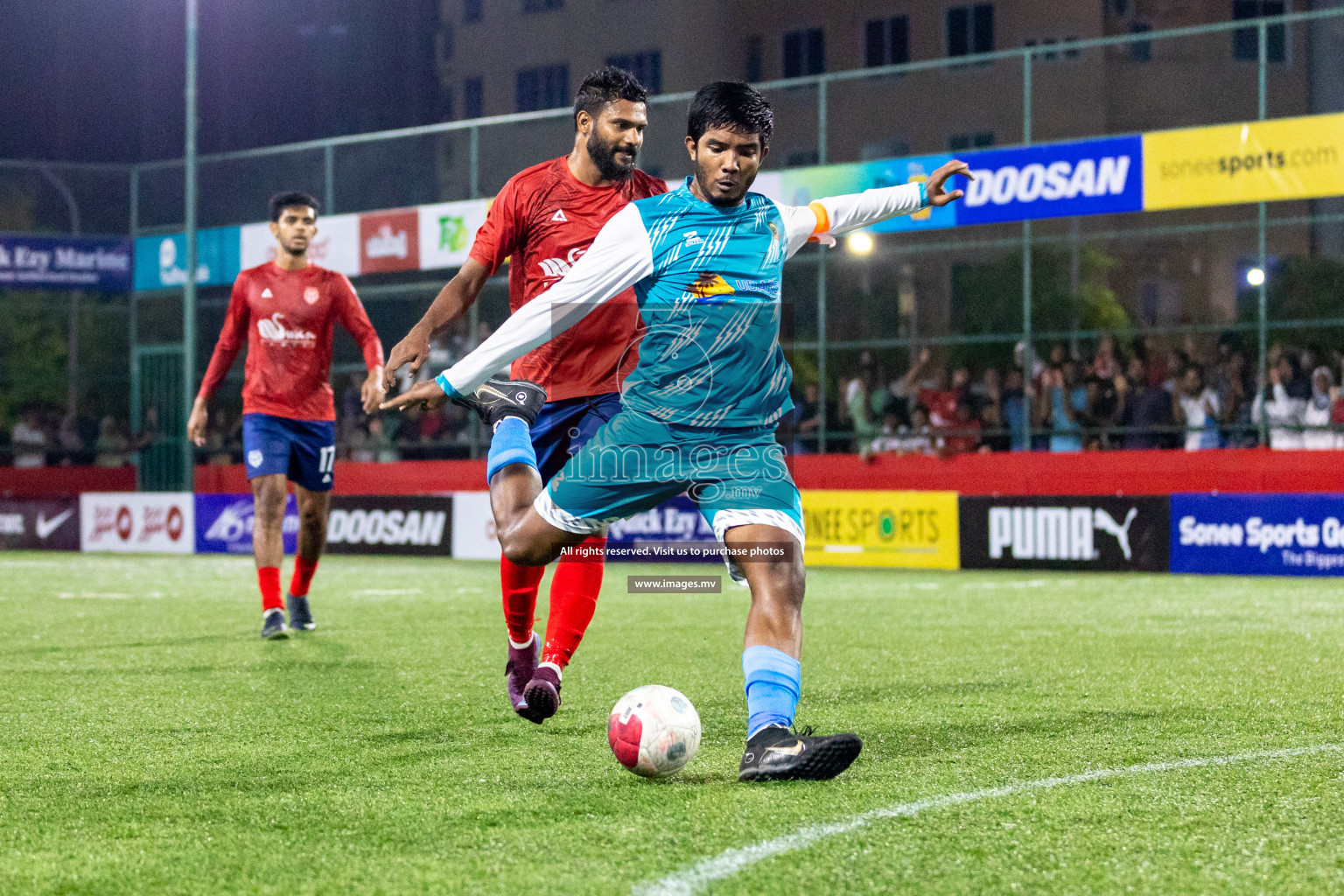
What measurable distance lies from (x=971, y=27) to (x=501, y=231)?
3731 cm

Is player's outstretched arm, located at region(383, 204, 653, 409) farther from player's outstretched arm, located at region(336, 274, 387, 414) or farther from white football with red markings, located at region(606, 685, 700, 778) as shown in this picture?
player's outstretched arm, located at region(336, 274, 387, 414)

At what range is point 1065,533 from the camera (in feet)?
50.8

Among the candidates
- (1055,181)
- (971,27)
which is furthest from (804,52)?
(1055,181)

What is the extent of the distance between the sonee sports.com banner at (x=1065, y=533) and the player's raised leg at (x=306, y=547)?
27.5 ft

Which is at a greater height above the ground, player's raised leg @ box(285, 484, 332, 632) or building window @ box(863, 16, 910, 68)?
building window @ box(863, 16, 910, 68)

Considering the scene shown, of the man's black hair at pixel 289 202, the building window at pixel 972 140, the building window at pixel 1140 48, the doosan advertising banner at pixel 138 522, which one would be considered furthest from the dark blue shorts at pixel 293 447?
the building window at pixel 1140 48

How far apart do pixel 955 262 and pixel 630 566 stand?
25.3 metres

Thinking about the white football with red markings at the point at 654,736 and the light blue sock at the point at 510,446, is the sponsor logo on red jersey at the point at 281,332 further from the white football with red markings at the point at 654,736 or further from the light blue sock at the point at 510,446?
the white football with red markings at the point at 654,736

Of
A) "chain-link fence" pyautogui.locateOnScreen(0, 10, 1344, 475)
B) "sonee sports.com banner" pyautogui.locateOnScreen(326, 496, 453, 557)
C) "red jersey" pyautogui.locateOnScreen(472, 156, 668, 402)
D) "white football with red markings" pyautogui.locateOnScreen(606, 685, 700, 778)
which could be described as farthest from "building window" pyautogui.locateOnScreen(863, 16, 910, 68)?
"white football with red markings" pyautogui.locateOnScreen(606, 685, 700, 778)

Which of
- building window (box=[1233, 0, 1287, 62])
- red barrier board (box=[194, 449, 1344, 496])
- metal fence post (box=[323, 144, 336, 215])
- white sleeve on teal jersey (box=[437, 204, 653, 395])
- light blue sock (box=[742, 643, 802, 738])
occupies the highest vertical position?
building window (box=[1233, 0, 1287, 62])

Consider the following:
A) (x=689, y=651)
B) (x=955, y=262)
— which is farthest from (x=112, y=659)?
(x=955, y=262)

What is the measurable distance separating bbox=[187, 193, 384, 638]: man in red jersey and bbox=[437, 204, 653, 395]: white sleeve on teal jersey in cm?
433

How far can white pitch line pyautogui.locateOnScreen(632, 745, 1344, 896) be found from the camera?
3.25m

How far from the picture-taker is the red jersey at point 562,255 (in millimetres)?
5734
